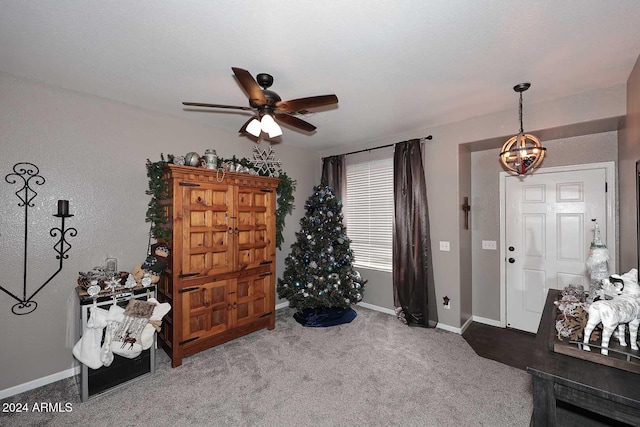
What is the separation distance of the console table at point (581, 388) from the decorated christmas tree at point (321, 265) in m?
2.69

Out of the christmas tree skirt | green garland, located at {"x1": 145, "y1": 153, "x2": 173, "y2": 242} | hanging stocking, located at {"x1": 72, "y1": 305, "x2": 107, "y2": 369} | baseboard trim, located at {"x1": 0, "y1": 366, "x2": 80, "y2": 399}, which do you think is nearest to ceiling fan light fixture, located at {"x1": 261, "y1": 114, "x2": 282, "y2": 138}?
green garland, located at {"x1": 145, "y1": 153, "x2": 173, "y2": 242}

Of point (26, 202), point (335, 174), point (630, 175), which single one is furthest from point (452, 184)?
point (26, 202)

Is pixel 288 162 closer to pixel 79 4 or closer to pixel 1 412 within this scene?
pixel 79 4

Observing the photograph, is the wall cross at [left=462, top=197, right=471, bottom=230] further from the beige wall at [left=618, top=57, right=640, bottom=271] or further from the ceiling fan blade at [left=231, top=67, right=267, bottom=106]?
the ceiling fan blade at [left=231, top=67, right=267, bottom=106]

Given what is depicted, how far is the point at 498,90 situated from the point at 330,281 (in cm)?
294

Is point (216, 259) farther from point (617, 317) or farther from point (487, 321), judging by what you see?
point (487, 321)

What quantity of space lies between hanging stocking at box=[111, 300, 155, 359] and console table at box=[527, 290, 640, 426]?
9.51 feet

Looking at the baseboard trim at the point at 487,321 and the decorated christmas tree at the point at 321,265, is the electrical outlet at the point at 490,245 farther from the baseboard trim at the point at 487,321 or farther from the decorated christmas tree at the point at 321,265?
the decorated christmas tree at the point at 321,265

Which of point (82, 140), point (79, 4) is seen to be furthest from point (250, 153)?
point (79, 4)

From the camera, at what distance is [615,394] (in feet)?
3.48

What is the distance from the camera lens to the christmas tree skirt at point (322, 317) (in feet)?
12.4

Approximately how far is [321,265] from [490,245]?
241 cm

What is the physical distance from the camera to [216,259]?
3.09 metres

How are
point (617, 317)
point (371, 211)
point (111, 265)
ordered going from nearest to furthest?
point (617, 317), point (111, 265), point (371, 211)
